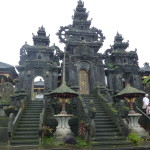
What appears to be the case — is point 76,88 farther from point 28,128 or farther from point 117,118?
point 28,128

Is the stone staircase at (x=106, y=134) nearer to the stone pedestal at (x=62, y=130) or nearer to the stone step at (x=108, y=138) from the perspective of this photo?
the stone step at (x=108, y=138)

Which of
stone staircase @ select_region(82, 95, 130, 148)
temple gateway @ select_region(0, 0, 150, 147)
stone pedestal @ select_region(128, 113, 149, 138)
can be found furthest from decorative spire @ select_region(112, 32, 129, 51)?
stone pedestal @ select_region(128, 113, 149, 138)

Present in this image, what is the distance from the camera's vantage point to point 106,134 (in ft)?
33.5

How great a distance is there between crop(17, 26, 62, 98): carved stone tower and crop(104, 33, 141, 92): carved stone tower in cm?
608

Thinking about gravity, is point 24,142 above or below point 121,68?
below

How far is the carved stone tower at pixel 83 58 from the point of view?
1816 cm

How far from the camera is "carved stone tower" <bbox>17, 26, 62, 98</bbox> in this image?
17.6m

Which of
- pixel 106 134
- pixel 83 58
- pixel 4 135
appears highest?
pixel 83 58

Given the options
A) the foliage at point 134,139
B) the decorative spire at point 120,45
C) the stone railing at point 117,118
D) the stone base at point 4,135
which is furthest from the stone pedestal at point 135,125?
the decorative spire at point 120,45

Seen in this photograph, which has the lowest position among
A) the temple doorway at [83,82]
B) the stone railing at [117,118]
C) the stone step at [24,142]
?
the stone step at [24,142]

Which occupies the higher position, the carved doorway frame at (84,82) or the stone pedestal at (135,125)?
the carved doorway frame at (84,82)

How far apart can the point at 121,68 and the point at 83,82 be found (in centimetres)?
491

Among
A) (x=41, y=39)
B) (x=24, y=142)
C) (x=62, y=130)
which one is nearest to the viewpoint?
(x=24, y=142)

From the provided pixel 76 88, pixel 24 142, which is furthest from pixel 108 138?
pixel 76 88
